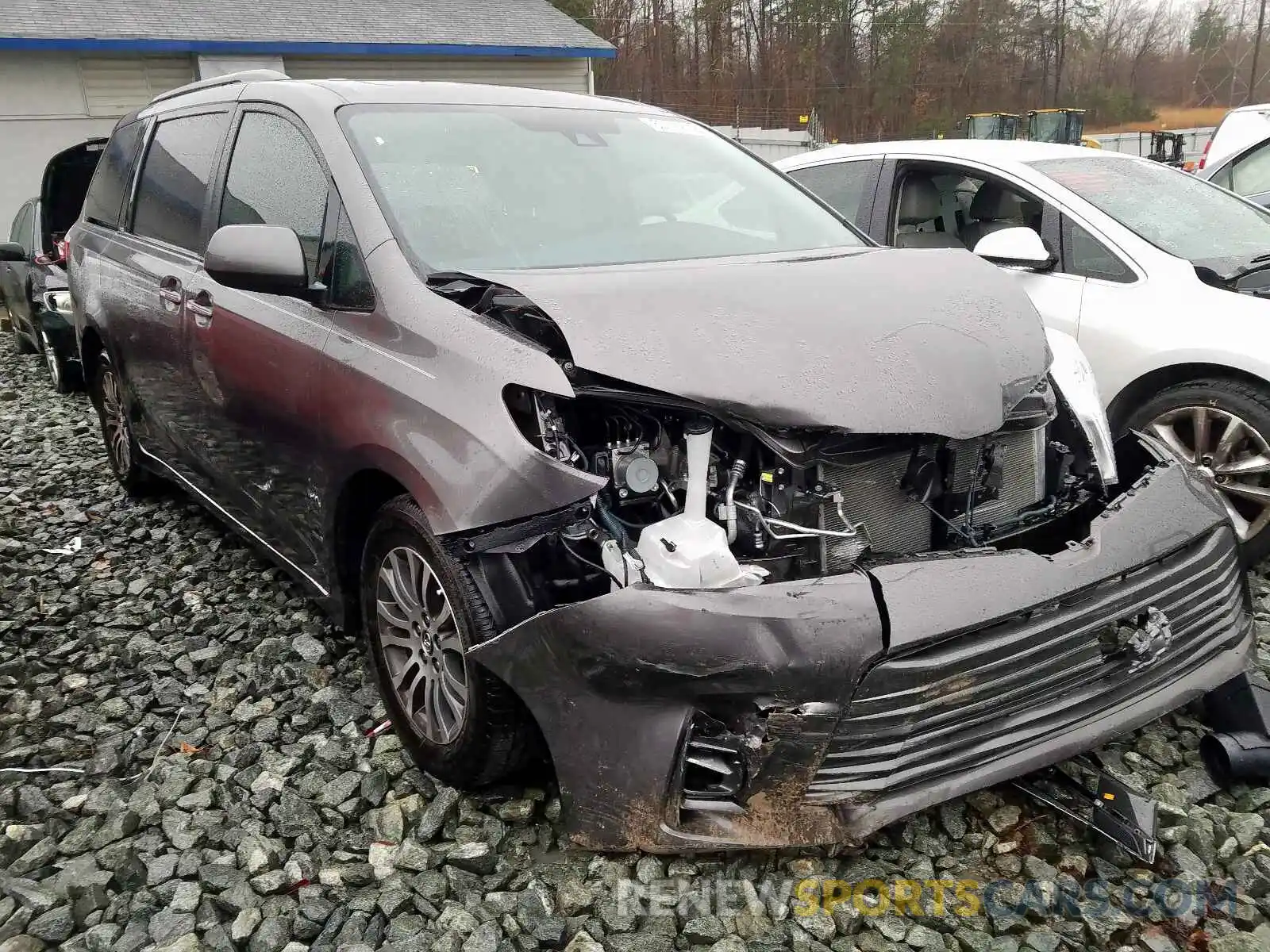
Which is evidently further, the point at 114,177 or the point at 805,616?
the point at 114,177

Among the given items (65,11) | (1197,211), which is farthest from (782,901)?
(65,11)

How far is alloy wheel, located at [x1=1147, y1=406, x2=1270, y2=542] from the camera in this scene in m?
3.50

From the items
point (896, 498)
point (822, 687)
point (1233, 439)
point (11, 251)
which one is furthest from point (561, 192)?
point (11, 251)

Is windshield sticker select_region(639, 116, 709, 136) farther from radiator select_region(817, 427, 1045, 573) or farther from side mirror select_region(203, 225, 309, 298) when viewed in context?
radiator select_region(817, 427, 1045, 573)

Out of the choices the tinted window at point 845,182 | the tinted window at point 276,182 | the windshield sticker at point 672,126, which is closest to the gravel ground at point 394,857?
the tinted window at point 276,182

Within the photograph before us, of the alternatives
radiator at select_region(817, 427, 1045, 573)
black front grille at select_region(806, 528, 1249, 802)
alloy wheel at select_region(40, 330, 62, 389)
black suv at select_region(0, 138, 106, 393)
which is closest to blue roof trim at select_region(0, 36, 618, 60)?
black suv at select_region(0, 138, 106, 393)

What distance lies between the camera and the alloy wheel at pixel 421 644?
92.2 inches

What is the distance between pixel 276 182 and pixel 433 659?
5.51 feet

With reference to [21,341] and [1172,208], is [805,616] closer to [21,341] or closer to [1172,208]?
[1172,208]

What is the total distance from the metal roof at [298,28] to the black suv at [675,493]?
14.2 m

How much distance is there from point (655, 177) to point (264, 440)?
5.17 feet

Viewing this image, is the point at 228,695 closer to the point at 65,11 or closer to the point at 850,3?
the point at 65,11

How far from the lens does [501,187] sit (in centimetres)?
286

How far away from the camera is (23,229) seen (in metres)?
8.72
